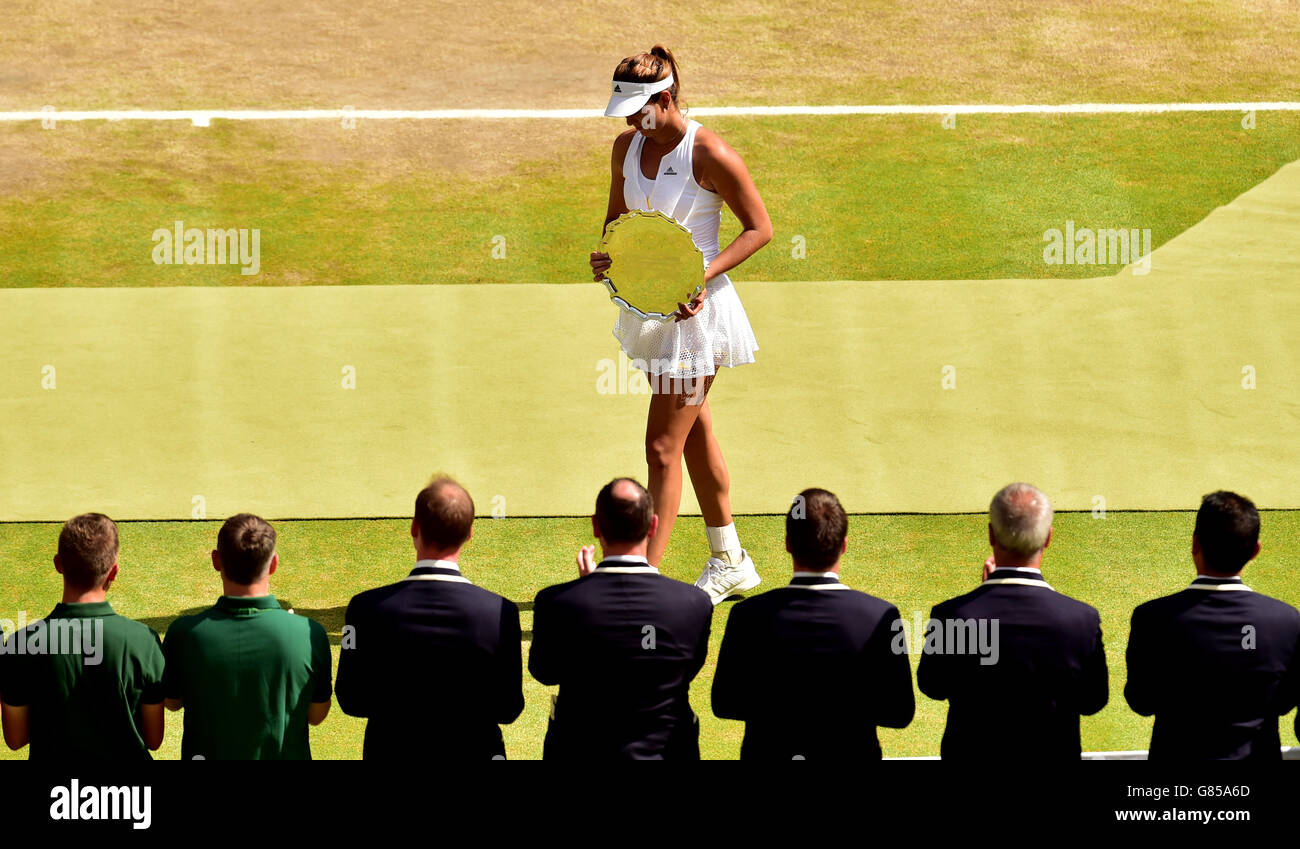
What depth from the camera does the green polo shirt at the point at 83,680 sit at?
5375mm

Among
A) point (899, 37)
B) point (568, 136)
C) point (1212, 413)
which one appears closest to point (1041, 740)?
point (1212, 413)

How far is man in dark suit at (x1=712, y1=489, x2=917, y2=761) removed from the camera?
5273 mm

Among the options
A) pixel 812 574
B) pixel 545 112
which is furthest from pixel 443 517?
pixel 545 112

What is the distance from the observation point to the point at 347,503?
9.17 meters

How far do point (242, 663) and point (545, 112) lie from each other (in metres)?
11.0

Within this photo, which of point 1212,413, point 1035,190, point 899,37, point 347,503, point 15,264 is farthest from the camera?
point 899,37

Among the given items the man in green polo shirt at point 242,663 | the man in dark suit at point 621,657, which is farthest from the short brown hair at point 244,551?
the man in dark suit at point 621,657

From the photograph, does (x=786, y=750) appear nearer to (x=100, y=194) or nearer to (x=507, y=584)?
(x=507, y=584)

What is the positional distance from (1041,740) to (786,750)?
797mm

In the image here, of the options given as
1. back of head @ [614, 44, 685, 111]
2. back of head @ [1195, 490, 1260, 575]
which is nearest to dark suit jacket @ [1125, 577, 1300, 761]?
back of head @ [1195, 490, 1260, 575]

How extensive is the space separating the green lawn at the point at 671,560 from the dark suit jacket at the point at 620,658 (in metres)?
1.87

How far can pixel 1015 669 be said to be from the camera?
17.3 ft

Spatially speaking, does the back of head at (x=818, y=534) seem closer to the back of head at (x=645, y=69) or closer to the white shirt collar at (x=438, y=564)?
the white shirt collar at (x=438, y=564)
